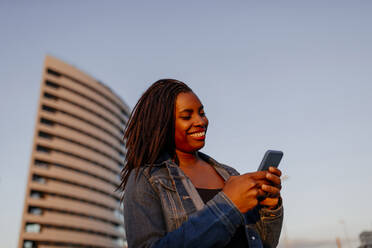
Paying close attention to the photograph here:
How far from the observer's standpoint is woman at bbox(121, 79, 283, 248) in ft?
4.30

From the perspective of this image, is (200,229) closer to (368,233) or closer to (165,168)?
(165,168)

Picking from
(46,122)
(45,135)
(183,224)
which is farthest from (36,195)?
(183,224)

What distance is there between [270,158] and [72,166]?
56.0 metres

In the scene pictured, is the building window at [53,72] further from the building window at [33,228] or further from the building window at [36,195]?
the building window at [33,228]

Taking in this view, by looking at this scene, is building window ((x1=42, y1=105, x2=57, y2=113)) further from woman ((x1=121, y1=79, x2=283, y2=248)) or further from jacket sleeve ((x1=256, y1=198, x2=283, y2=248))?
jacket sleeve ((x1=256, y1=198, x2=283, y2=248))

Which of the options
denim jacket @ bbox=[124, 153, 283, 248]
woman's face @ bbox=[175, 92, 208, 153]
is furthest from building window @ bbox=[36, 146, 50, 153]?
denim jacket @ bbox=[124, 153, 283, 248]

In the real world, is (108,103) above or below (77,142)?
above

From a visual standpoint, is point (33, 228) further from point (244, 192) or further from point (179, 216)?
point (244, 192)

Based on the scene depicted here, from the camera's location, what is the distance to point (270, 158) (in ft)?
5.33

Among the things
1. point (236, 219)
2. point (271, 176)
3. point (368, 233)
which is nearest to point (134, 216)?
point (236, 219)

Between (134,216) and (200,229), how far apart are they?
1.19 feet

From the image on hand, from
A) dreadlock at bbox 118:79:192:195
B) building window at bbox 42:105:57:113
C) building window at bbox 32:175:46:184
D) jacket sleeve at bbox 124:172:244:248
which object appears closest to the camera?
jacket sleeve at bbox 124:172:244:248

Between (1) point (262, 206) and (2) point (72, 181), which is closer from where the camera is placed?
(1) point (262, 206)

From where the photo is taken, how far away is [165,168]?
5.88 feet
